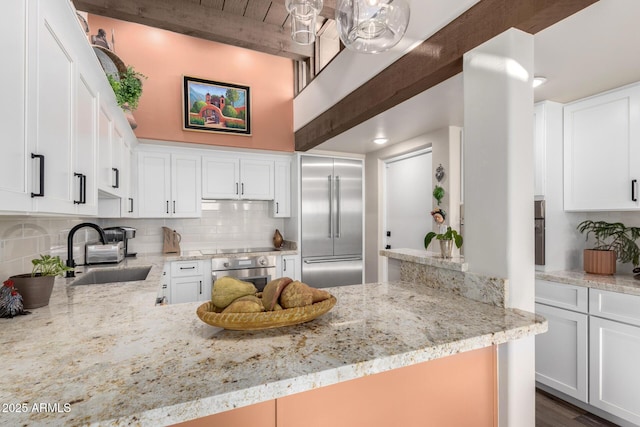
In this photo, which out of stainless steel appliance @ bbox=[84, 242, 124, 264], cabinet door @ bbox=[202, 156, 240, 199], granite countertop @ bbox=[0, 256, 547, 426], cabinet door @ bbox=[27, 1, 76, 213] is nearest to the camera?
granite countertop @ bbox=[0, 256, 547, 426]

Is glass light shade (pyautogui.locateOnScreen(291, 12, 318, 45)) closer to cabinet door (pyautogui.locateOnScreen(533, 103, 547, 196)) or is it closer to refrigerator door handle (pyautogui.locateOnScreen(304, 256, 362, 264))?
cabinet door (pyautogui.locateOnScreen(533, 103, 547, 196))

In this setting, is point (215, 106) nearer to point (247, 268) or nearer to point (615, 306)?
point (247, 268)

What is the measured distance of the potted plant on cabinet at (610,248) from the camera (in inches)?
92.9

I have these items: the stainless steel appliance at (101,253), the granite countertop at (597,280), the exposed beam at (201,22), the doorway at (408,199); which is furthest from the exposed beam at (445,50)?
the stainless steel appliance at (101,253)

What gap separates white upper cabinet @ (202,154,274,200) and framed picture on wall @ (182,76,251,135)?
1.26ft

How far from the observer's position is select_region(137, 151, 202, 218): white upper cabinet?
3617mm

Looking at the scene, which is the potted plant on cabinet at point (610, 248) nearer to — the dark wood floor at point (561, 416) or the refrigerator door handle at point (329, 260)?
the dark wood floor at point (561, 416)

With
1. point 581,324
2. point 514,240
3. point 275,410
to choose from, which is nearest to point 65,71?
point 275,410

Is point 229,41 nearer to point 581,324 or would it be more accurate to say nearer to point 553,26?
point 553,26

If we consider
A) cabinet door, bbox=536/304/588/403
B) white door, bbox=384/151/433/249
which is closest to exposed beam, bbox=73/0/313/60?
white door, bbox=384/151/433/249

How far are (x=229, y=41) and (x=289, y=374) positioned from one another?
3.36 m

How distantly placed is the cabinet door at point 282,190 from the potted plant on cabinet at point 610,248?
3168mm

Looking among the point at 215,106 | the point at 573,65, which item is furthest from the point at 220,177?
the point at 573,65

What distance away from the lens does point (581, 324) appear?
7.25 ft
